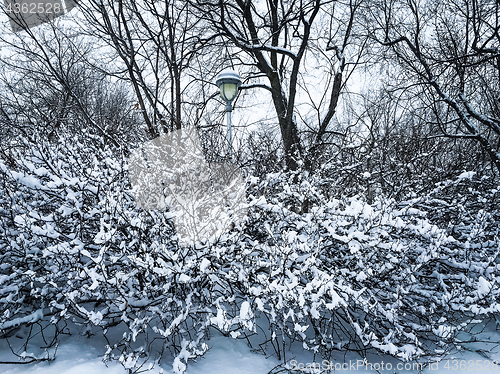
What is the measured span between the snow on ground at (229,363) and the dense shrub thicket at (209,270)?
0.11 m

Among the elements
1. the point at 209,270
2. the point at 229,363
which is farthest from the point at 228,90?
the point at 229,363

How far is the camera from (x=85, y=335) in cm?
284

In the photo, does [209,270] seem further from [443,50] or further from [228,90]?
[443,50]

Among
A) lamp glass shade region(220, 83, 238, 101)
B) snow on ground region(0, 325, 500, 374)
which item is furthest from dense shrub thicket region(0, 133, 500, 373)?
lamp glass shade region(220, 83, 238, 101)

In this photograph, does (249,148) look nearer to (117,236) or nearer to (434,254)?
(117,236)

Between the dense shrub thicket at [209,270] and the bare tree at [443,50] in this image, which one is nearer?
the dense shrub thicket at [209,270]

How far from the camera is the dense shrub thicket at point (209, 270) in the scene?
2424 millimetres

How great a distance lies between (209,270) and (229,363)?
76 cm

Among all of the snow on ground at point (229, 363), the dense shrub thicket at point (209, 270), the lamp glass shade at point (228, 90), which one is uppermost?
the lamp glass shade at point (228, 90)

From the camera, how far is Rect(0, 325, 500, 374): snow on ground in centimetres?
242

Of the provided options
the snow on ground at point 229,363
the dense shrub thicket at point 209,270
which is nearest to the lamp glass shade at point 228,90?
the dense shrub thicket at point 209,270

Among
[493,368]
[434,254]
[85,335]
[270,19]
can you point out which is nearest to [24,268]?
[85,335]

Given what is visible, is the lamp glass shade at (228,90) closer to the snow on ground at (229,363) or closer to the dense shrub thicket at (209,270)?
the dense shrub thicket at (209,270)

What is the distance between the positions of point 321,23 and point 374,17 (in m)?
1.77
